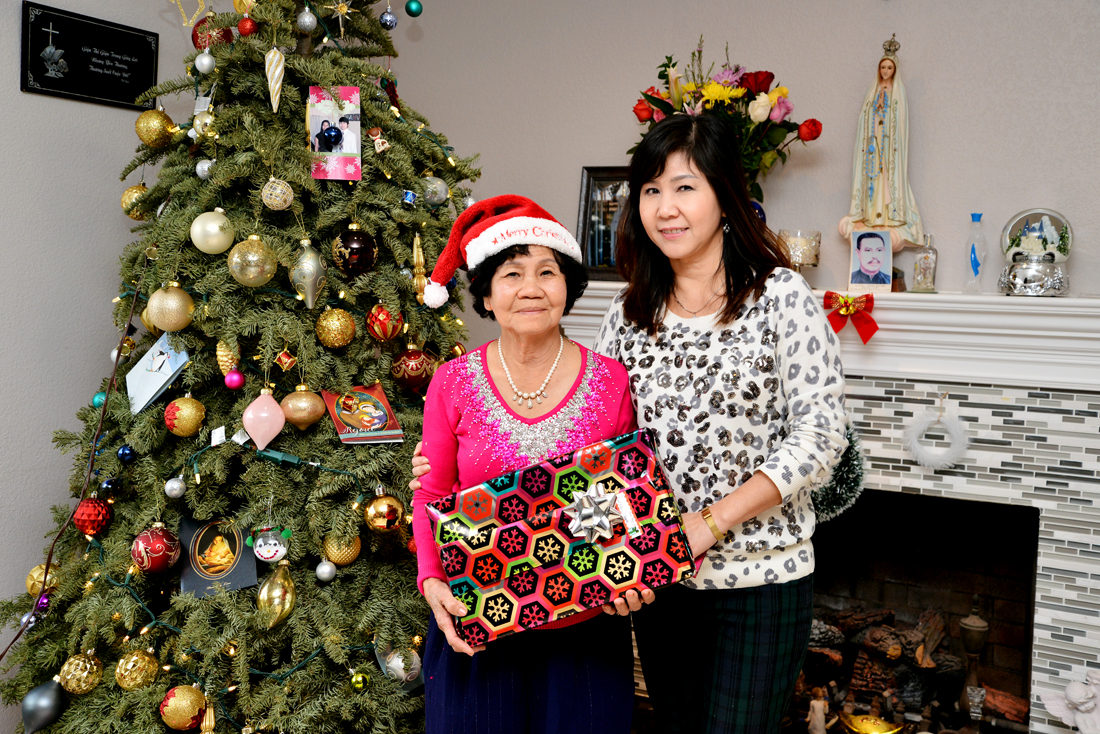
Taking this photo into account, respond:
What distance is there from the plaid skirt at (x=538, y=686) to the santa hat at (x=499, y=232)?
64 cm

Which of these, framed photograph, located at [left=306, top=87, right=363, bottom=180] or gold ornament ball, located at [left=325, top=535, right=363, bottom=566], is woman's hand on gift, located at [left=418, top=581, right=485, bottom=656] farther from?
framed photograph, located at [left=306, top=87, right=363, bottom=180]

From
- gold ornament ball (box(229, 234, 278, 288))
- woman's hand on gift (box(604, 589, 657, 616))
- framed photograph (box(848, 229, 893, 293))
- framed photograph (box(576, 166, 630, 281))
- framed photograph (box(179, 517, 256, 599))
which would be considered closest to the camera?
woman's hand on gift (box(604, 589, 657, 616))

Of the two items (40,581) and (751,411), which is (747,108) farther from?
(40,581)

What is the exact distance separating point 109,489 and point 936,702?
8.18 feet

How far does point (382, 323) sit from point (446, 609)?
81 centimetres

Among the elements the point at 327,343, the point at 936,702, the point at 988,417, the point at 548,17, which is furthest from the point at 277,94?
the point at 936,702

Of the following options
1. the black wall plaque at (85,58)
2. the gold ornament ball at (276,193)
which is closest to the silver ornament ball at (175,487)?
the gold ornament ball at (276,193)

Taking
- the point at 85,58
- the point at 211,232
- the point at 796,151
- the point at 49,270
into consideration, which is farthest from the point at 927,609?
the point at 85,58

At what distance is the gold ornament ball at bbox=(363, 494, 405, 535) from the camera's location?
1.73 metres

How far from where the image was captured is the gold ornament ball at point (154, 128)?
5.94 feet

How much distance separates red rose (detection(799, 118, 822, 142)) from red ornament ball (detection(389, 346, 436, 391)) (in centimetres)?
132

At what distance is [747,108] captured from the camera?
2.27m

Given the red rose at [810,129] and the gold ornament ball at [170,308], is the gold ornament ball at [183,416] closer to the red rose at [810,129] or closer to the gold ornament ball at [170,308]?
the gold ornament ball at [170,308]

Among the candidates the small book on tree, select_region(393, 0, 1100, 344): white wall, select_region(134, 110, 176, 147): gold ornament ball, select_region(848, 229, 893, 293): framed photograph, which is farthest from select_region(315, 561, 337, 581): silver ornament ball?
select_region(848, 229, 893, 293): framed photograph
